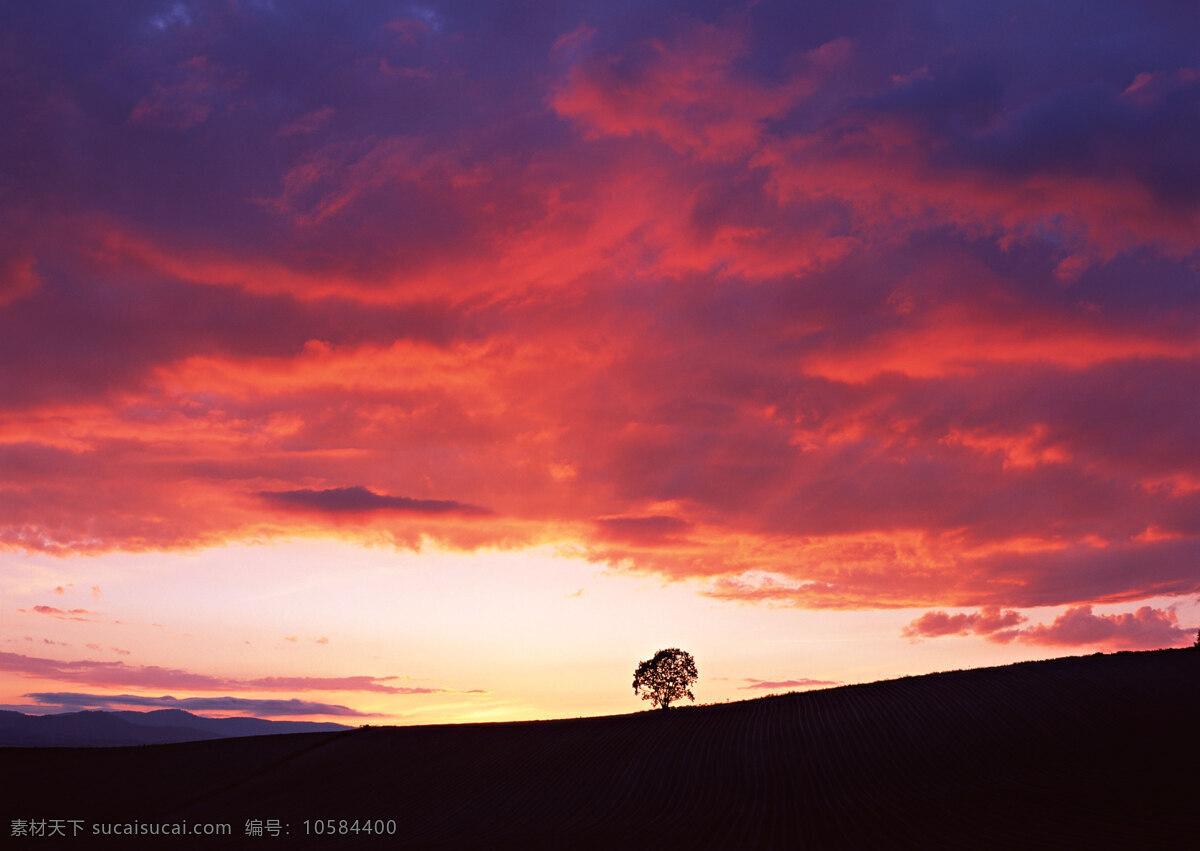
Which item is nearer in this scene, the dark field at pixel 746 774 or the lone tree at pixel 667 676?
the dark field at pixel 746 774

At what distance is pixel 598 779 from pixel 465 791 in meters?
6.38

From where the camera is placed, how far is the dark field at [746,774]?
27469 millimetres

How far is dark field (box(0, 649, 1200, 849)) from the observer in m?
27.5

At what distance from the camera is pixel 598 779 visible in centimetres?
4209

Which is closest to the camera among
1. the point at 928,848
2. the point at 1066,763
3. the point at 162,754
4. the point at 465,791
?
the point at 928,848

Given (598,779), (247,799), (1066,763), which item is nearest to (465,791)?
(598,779)

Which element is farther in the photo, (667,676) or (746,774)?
(667,676)

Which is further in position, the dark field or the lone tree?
the lone tree

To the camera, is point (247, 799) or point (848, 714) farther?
point (848, 714)

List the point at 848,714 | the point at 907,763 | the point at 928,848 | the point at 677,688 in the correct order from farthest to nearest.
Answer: the point at 677,688 → the point at 848,714 → the point at 907,763 → the point at 928,848

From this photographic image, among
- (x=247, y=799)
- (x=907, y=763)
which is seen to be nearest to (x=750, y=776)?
(x=907, y=763)

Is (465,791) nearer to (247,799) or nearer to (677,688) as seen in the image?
(247,799)

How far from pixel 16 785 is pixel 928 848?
4975 cm

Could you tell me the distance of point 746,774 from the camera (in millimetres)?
38938
